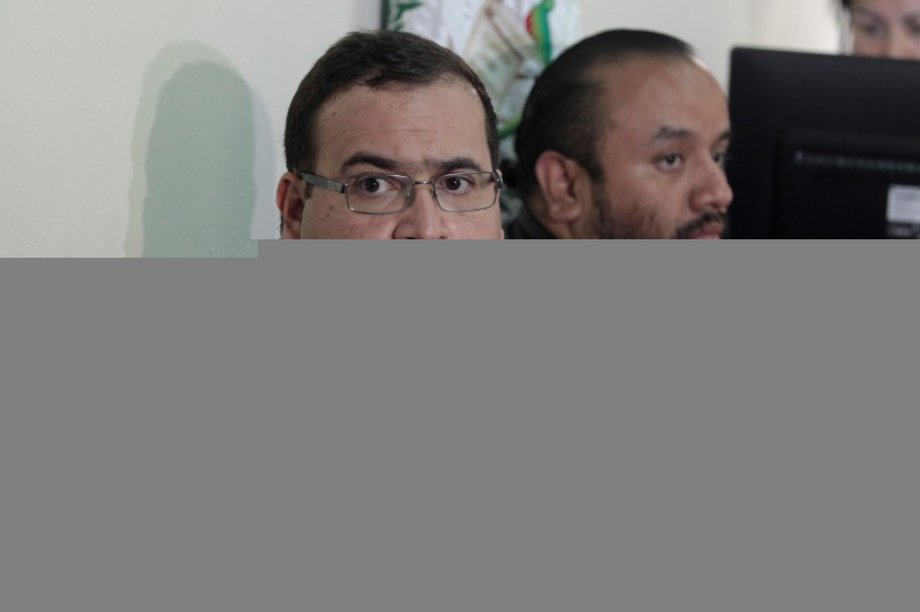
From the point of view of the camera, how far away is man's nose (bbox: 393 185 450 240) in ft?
4.13

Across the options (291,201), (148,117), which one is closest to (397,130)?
(291,201)

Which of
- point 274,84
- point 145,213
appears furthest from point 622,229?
point 145,213

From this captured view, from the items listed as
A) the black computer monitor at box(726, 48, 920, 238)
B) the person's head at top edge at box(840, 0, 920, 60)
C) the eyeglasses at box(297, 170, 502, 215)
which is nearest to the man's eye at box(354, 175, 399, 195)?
the eyeglasses at box(297, 170, 502, 215)

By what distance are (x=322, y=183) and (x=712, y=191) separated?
672 millimetres

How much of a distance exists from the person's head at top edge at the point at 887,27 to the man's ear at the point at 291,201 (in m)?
1.76

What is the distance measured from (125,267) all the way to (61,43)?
3.26 ft

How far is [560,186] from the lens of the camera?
189 cm

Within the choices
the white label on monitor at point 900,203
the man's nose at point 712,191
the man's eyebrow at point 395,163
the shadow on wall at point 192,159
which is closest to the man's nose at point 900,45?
the man's nose at point 712,191

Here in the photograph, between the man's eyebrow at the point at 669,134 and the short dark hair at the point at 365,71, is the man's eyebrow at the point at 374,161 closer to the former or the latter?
the short dark hair at the point at 365,71

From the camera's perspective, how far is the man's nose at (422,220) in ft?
4.13

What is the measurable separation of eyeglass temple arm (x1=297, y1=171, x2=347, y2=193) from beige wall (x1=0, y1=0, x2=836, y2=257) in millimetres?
209

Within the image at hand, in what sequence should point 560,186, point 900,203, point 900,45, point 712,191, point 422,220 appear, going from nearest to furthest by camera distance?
1. point 422,220
2. point 900,203
3. point 712,191
4. point 560,186
5. point 900,45

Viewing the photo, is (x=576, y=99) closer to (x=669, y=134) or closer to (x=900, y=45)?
(x=669, y=134)

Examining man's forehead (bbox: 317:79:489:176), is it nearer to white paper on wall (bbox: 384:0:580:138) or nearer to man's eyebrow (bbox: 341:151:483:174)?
man's eyebrow (bbox: 341:151:483:174)
